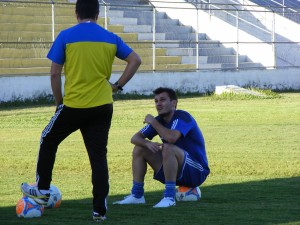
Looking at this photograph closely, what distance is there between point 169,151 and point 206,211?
0.69 metres

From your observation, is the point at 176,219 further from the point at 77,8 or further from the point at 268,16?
the point at 268,16

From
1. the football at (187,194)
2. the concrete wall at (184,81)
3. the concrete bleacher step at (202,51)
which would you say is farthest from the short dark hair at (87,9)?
the concrete bleacher step at (202,51)

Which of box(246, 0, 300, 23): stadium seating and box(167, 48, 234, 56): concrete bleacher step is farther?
box(246, 0, 300, 23): stadium seating

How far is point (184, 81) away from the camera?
104ft

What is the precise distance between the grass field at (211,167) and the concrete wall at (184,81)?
3.69m

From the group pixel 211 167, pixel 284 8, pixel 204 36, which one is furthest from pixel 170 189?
pixel 284 8

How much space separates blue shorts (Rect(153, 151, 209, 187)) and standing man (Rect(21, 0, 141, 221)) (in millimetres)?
1120

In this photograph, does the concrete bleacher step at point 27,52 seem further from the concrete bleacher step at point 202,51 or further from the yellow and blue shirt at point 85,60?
the yellow and blue shirt at point 85,60

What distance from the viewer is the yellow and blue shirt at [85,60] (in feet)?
24.2

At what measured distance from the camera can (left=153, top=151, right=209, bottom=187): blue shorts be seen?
8.55 meters

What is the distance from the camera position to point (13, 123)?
19.8 metres

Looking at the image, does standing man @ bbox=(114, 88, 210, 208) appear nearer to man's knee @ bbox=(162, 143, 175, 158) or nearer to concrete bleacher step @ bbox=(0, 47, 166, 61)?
man's knee @ bbox=(162, 143, 175, 158)

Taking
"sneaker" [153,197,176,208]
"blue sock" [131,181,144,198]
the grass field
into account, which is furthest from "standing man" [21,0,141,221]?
"blue sock" [131,181,144,198]

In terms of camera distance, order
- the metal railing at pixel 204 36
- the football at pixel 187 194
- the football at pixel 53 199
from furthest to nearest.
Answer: the metal railing at pixel 204 36, the football at pixel 187 194, the football at pixel 53 199
